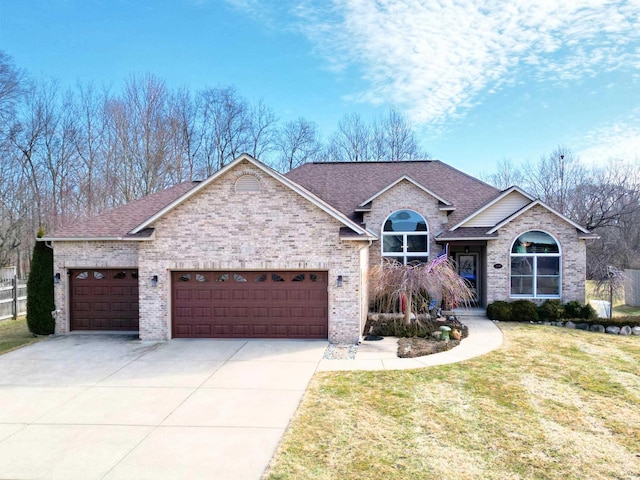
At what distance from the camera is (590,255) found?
3130cm

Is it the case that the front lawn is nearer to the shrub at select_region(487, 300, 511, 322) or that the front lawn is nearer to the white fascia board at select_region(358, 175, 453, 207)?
the shrub at select_region(487, 300, 511, 322)

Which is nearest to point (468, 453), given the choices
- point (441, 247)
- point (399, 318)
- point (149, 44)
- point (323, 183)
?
point (399, 318)

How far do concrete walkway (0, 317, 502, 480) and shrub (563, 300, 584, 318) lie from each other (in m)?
4.40

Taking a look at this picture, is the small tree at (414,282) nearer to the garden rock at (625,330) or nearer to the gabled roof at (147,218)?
the gabled roof at (147,218)

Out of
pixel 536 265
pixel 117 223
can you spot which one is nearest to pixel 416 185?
pixel 536 265

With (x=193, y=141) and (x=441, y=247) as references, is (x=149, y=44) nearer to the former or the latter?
(x=193, y=141)

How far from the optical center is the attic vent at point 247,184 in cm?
1184

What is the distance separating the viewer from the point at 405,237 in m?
17.0

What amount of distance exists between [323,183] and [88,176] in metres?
20.5

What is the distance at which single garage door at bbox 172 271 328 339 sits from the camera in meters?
12.1

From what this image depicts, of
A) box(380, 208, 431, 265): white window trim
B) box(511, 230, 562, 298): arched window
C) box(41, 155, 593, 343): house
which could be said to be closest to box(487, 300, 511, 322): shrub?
box(511, 230, 562, 298): arched window

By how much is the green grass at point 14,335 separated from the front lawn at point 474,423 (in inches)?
381

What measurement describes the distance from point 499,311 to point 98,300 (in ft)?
46.8

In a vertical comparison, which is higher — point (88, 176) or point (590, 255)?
point (88, 176)
